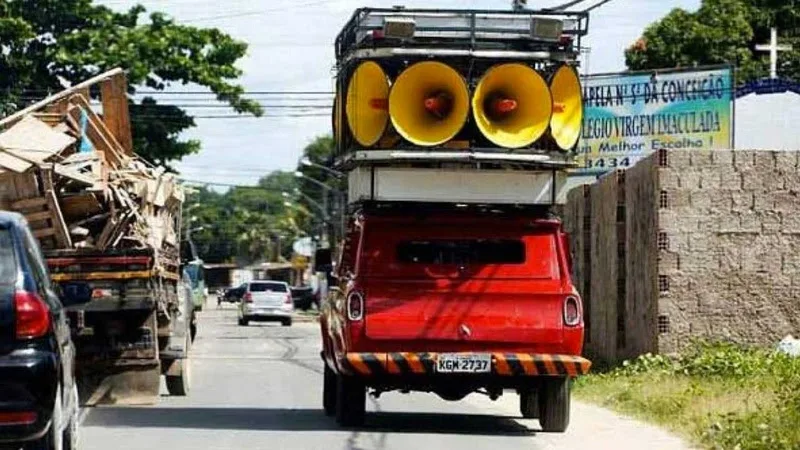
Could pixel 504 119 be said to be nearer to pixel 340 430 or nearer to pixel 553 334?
pixel 553 334

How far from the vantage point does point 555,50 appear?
678 inches

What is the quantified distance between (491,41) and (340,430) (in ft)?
12.7

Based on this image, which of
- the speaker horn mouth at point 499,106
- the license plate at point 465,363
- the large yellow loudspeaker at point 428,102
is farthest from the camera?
the speaker horn mouth at point 499,106

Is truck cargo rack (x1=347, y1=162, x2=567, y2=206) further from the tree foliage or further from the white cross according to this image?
the tree foliage

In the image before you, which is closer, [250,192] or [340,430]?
[340,430]

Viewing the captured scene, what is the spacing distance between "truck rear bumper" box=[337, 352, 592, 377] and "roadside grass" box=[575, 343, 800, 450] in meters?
1.28

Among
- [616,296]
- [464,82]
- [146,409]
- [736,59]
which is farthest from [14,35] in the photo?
[464,82]

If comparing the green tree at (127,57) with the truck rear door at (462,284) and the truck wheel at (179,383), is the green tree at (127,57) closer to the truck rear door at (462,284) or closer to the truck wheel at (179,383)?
the truck wheel at (179,383)

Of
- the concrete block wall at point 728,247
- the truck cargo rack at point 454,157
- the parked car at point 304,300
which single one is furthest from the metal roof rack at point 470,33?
the parked car at point 304,300

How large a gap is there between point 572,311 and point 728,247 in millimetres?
7344

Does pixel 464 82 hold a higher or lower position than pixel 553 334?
higher

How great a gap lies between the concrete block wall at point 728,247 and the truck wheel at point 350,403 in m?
7.22

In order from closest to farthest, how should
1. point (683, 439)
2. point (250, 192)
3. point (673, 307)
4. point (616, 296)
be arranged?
point (683, 439), point (673, 307), point (616, 296), point (250, 192)

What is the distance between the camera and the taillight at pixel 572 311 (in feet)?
54.7
